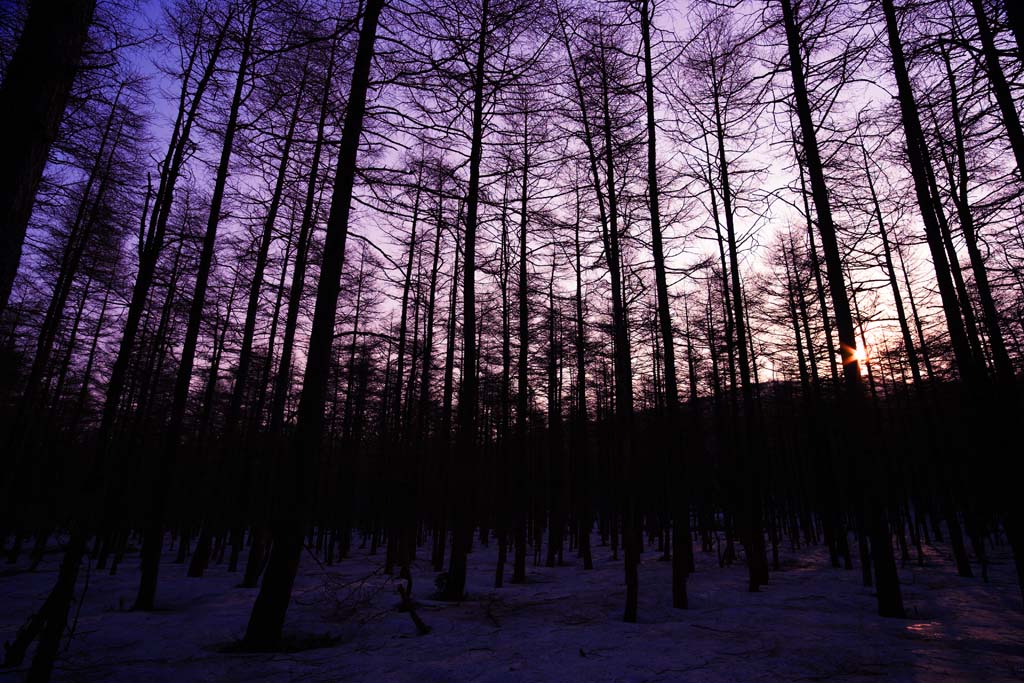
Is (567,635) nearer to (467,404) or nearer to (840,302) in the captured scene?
(467,404)

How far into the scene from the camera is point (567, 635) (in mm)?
5688

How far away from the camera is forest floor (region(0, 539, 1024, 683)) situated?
4.21m

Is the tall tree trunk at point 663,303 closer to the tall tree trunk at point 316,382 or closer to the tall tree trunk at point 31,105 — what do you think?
the tall tree trunk at point 316,382

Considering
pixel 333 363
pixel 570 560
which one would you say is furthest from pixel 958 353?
pixel 333 363

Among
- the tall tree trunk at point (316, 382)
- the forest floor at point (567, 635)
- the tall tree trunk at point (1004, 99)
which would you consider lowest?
the forest floor at point (567, 635)

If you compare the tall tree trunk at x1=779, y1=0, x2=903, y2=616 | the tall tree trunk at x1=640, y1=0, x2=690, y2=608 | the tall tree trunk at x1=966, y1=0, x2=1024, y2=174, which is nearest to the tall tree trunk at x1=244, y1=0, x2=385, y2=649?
the tall tree trunk at x1=640, y1=0, x2=690, y2=608

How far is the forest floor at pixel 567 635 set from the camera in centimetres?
421

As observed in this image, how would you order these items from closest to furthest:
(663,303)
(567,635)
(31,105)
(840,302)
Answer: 1. (31,105)
2. (567,635)
3. (840,302)
4. (663,303)

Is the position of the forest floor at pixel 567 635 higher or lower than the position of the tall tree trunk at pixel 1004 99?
lower

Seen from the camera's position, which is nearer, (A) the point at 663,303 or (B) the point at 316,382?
(B) the point at 316,382

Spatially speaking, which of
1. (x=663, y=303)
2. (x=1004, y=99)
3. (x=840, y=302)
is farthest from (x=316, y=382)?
(x=1004, y=99)

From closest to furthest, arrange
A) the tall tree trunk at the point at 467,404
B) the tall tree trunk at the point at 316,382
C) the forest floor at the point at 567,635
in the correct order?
the forest floor at the point at 567,635, the tall tree trunk at the point at 316,382, the tall tree trunk at the point at 467,404

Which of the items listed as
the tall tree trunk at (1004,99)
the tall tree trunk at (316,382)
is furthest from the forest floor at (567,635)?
the tall tree trunk at (1004,99)

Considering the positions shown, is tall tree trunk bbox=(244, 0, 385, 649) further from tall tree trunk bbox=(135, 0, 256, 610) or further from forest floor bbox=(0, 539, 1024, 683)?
tall tree trunk bbox=(135, 0, 256, 610)
